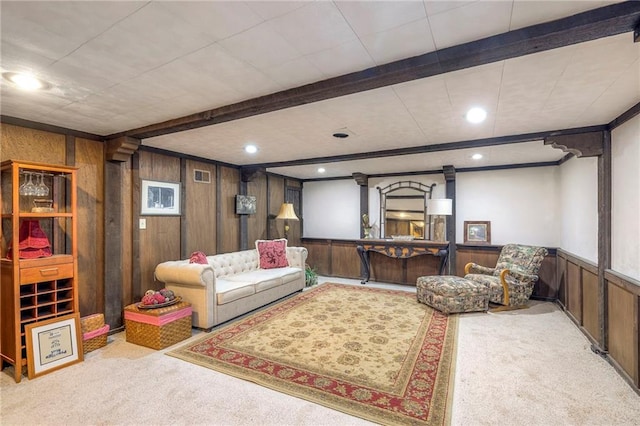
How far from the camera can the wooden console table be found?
17.6 feet

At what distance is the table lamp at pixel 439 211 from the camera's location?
5.25m

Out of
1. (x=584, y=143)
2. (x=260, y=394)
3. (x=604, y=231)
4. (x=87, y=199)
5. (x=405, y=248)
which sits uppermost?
(x=584, y=143)

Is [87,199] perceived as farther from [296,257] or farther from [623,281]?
[623,281]

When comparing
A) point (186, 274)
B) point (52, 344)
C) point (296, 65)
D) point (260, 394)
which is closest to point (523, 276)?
point (260, 394)

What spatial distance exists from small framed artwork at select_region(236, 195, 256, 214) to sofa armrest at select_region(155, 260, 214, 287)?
5.78 ft

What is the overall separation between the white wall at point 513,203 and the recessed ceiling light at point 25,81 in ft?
18.9

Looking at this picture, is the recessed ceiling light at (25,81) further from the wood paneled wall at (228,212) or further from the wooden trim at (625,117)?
the wooden trim at (625,117)

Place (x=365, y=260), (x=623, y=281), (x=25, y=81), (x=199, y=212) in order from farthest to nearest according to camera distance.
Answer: (x=365, y=260), (x=199, y=212), (x=623, y=281), (x=25, y=81)

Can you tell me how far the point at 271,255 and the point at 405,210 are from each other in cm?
281

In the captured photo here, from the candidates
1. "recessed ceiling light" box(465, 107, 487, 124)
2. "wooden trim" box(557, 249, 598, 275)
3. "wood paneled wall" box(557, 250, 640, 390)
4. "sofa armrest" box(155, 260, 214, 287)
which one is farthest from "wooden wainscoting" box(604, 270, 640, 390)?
"sofa armrest" box(155, 260, 214, 287)

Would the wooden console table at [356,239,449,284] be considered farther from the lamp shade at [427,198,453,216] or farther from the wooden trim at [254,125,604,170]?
the wooden trim at [254,125,604,170]

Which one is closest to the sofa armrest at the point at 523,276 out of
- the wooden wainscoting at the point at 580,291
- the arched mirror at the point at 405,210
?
the wooden wainscoting at the point at 580,291

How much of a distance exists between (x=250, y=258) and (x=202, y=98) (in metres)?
3.15

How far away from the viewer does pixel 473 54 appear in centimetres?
159
